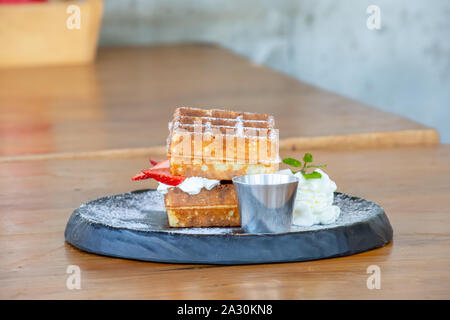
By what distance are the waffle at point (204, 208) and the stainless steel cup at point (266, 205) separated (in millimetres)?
59

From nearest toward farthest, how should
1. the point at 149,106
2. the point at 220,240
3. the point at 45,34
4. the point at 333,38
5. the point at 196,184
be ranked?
the point at 220,240, the point at 196,184, the point at 149,106, the point at 45,34, the point at 333,38

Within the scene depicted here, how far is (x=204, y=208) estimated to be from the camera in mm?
975

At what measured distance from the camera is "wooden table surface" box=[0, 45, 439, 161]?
1.85 m

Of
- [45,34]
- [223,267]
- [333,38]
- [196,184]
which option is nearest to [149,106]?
[45,34]

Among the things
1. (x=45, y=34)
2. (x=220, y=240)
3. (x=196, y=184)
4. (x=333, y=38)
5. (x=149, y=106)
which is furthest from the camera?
(x=333, y=38)

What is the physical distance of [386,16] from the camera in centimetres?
341

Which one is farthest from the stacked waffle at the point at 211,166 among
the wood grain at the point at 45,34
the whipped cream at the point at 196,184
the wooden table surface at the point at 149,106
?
the wood grain at the point at 45,34

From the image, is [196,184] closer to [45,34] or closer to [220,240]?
[220,240]

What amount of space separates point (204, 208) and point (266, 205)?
103mm

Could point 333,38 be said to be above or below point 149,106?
above

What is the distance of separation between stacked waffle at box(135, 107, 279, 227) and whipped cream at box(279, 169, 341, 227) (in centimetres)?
5

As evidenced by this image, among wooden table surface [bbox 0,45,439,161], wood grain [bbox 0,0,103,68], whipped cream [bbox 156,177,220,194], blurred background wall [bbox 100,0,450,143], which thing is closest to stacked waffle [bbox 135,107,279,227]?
whipped cream [bbox 156,177,220,194]

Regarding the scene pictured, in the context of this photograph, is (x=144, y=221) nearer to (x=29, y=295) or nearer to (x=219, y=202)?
(x=219, y=202)

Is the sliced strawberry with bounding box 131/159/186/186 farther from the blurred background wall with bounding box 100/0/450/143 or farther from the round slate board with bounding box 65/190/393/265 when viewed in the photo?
the blurred background wall with bounding box 100/0/450/143
